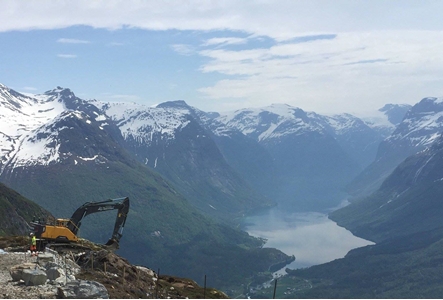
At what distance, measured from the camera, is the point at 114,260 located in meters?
60.7

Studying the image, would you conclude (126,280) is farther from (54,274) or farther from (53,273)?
(53,273)

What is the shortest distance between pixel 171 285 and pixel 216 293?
638cm

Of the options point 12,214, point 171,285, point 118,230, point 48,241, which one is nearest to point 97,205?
point 118,230

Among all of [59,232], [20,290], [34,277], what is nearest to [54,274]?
[34,277]

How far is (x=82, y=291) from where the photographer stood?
4253 centimetres

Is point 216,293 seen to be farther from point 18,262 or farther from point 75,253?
point 18,262

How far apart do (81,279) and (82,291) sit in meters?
8.65

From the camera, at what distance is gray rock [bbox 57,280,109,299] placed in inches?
1666

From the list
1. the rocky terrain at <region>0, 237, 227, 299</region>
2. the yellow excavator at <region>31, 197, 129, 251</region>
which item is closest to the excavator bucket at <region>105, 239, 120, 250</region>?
the yellow excavator at <region>31, 197, 129, 251</region>

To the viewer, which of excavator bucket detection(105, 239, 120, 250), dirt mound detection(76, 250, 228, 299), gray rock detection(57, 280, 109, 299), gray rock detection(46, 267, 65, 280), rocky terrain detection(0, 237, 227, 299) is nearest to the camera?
gray rock detection(57, 280, 109, 299)

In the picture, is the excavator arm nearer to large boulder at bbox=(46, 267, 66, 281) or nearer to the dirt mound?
the dirt mound

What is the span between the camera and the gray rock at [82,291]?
42.3 metres

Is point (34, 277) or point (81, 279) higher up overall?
point (81, 279)

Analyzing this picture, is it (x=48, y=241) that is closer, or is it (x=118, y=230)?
Result: (x=48, y=241)
